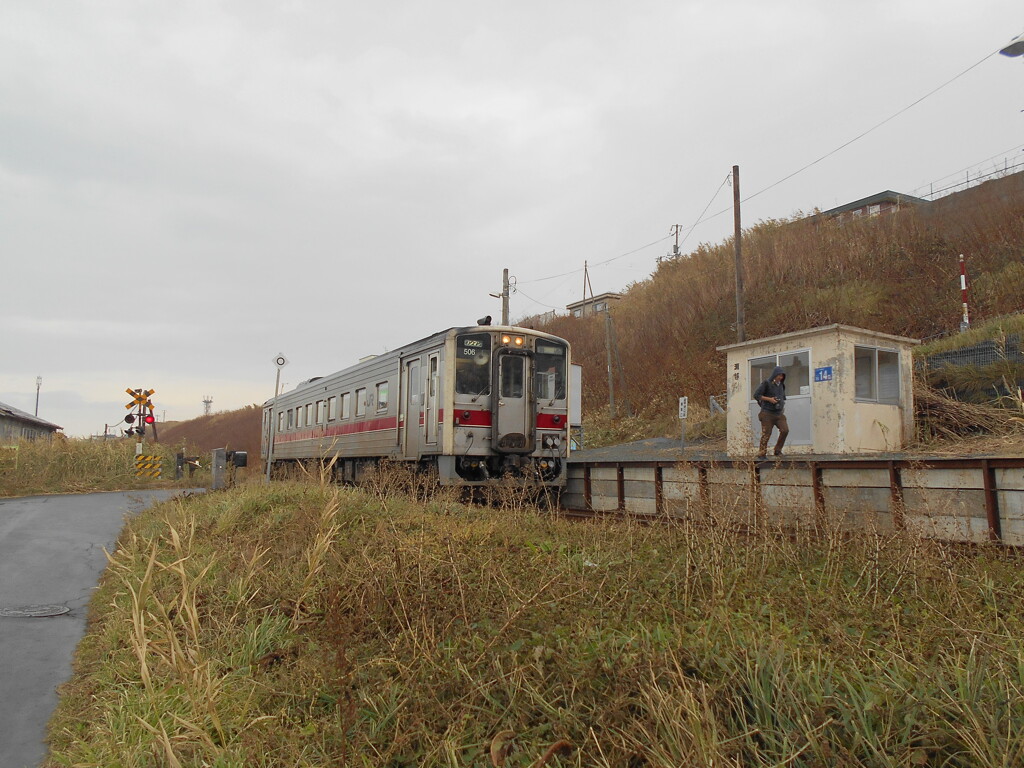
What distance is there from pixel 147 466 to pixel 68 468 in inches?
89.0

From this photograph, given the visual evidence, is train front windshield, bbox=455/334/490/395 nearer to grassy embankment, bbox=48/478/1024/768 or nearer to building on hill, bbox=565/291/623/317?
grassy embankment, bbox=48/478/1024/768

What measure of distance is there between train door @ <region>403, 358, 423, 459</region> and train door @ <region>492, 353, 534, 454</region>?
135 centimetres

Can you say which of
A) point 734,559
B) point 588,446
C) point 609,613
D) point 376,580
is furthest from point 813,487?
point 588,446

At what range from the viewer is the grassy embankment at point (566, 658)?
2738 mm

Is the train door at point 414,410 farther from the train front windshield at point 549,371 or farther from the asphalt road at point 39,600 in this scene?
the asphalt road at point 39,600

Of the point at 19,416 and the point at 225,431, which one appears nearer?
the point at 19,416

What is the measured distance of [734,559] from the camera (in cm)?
563

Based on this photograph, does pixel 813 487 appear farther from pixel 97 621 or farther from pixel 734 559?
pixel 97 621

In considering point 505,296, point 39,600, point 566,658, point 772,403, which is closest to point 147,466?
point 505,296

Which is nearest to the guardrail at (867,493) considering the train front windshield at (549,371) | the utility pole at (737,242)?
the train front windshield at (549,371)

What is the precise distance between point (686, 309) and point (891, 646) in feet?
81.5

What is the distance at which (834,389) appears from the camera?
12.2m

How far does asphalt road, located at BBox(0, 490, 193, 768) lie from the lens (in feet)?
14.2

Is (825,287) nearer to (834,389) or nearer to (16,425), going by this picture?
(834,389)
